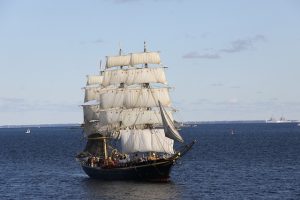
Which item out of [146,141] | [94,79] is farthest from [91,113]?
[146,141]

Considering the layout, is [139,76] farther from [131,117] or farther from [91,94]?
[91,94]

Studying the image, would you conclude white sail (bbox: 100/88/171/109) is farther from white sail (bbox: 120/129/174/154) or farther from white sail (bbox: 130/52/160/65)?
white sail (bbox: 130/52/160/65)

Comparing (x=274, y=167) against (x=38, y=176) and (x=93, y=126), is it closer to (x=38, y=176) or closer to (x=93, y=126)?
(x=93, y=126)

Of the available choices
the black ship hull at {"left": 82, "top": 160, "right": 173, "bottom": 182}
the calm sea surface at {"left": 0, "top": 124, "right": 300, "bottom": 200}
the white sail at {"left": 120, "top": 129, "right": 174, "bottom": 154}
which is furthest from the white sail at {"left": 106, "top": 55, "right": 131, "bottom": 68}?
the black ship hull at {"left": 82, "top": 160, "right": 173, "bottom": 182}

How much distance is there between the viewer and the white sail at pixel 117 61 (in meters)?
118

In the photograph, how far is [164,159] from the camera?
9894 centimetres

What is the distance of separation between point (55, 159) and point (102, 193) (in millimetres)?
63223

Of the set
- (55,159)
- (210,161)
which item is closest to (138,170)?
(210,161)

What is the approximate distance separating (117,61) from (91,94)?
11.4 meters

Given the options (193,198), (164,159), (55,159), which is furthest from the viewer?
(55,159)

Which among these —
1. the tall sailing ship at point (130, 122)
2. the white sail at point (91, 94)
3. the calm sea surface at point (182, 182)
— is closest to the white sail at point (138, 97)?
the tall sailing ship at point (130, 122)

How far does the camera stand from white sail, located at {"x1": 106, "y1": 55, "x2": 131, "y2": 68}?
118m

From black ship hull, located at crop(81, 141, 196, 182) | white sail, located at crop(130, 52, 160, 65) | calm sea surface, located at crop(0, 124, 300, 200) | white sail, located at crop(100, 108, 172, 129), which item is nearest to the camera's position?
calm sea surface, located at crop(0, 124, 300, 200)

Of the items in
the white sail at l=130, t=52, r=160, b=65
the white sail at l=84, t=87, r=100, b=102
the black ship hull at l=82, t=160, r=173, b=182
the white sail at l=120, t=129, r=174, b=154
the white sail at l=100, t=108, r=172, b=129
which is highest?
the white sail at l=130, t=52, r=160, b=65
